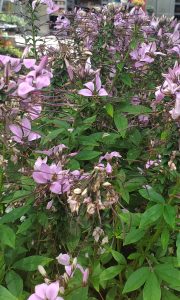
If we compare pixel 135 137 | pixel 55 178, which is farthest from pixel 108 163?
pixel 135 137

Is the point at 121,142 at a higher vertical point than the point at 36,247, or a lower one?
higher

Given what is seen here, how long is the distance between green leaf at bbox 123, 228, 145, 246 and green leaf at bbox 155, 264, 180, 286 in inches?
3.4

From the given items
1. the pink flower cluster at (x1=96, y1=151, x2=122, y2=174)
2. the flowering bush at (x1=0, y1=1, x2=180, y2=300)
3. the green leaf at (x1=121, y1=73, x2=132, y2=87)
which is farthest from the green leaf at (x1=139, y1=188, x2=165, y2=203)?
the green leaf at (x1=121, y1=73, x2=132, y2=87)

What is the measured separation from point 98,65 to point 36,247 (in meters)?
0.63

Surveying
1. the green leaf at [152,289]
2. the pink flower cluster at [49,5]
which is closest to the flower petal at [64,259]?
the green leaf at [152,289]

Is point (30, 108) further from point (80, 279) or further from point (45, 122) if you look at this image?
point (45, 122)

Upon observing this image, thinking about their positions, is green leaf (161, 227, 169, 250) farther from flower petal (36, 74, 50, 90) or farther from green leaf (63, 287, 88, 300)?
flower petal (36, 74, 50, 90)

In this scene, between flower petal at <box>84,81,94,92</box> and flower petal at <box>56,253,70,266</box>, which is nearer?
flower petal at <box>56,253,70,266</box>

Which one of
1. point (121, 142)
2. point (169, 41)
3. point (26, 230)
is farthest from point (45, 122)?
point (169, 41)

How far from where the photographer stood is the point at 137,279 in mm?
1125

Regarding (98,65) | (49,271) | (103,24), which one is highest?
(103,24)

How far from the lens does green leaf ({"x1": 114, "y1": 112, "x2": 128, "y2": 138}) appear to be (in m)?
1.34

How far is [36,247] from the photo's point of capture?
3.96 ft

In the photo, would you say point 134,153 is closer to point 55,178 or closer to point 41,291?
point 55,178
